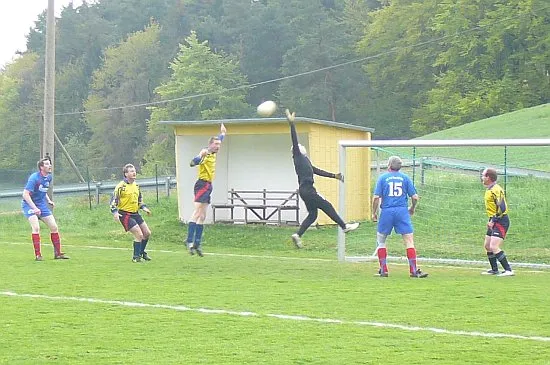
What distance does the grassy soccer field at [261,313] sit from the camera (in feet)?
27.5

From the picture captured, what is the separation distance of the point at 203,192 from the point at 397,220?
13.5 feet

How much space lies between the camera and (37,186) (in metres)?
17.5

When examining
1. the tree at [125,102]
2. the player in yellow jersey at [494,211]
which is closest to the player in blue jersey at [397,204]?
the player in yellow jersey at [494,211]

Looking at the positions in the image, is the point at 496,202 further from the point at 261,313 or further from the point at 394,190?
the point at 261,313

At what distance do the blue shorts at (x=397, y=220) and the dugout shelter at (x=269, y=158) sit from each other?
9080 mm

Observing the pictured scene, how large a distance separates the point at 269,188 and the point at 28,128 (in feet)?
209

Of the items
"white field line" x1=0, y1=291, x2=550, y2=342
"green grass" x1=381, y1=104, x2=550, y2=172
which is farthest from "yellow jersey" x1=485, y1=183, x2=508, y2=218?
"green grass" x1=381, y1=104, x2=550, y2=172

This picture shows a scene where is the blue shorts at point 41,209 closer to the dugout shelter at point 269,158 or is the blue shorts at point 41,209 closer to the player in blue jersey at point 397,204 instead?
the player in blue jersey at point 397,204

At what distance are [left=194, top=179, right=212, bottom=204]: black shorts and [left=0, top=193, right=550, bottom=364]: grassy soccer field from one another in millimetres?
1139

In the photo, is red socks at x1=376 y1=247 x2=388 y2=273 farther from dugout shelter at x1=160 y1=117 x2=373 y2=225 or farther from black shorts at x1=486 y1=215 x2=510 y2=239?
dugout shelter at x1=160 y1=117 x2=373 y2=225

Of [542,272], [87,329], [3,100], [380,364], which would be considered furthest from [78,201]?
[3,100]

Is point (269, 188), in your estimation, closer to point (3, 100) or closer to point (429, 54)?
point (429, 54)

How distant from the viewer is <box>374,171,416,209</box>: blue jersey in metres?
14.5

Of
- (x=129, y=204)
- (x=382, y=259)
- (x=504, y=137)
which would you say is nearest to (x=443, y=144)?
(x=382, y=259)
